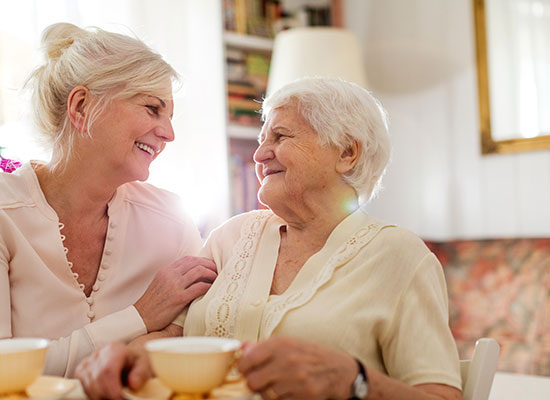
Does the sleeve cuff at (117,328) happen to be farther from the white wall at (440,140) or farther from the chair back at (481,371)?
the white wall at (440,140)

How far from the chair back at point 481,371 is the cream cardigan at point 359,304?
0.05 meters

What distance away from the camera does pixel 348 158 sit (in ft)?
4.65

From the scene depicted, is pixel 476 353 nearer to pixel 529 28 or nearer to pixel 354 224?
pixel 354 224

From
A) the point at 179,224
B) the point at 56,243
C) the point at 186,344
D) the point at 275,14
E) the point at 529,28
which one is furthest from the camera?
the point at 275,14

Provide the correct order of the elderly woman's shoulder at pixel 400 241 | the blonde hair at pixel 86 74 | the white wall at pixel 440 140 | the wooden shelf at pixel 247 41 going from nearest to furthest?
the elderly woman's shoulder at pixel 400 241 < the blonde hair at pixel 86 74 < the white wall at pixel 440 140 < the wooden shelf at pixel 247 41

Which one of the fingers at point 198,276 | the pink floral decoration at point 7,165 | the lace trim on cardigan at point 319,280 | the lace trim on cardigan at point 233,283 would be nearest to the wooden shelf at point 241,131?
the pink floral decoration at point 7,165

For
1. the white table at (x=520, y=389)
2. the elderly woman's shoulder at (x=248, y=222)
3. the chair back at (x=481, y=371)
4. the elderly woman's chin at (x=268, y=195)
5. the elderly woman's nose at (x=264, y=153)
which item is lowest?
the white table at (x=520, y=389)

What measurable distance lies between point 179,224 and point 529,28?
8.27ft

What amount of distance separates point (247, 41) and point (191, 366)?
9.89 feet

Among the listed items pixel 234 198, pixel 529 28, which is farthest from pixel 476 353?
pixel 529 28

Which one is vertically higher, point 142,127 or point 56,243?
point 142,127

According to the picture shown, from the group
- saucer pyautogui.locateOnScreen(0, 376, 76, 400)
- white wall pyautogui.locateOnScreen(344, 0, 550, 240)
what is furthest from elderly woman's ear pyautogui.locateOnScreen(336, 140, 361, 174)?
white wall pyautogui.locateOnScreen(344, 0, 550, 240)

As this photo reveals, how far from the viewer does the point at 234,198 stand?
3475 mm

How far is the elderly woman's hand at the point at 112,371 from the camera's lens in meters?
0.91
